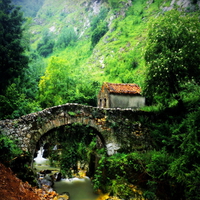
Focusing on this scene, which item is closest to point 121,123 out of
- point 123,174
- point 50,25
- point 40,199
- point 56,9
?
point 123,174

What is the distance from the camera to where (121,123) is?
1051cm

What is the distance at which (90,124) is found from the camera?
10.0m

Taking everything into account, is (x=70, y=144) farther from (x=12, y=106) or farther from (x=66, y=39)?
(x=66, y=39)

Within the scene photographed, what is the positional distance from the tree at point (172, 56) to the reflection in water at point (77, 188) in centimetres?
646

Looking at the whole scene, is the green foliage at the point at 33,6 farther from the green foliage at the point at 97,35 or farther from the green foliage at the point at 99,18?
the green foliage at the point at 97,35

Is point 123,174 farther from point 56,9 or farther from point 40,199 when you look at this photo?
point 56,9

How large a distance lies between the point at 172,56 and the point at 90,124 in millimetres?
5498

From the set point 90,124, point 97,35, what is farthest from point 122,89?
point 97,35

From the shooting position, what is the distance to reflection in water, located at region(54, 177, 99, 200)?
10.4 meters

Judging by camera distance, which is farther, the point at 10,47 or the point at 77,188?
the point at 10,47

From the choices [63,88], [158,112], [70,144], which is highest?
Result: [63,88]

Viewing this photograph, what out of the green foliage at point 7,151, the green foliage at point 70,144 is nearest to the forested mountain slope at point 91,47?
the green foliage at point 70,144

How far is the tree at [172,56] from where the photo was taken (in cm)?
975

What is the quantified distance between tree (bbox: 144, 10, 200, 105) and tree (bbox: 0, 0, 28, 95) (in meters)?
12.6
